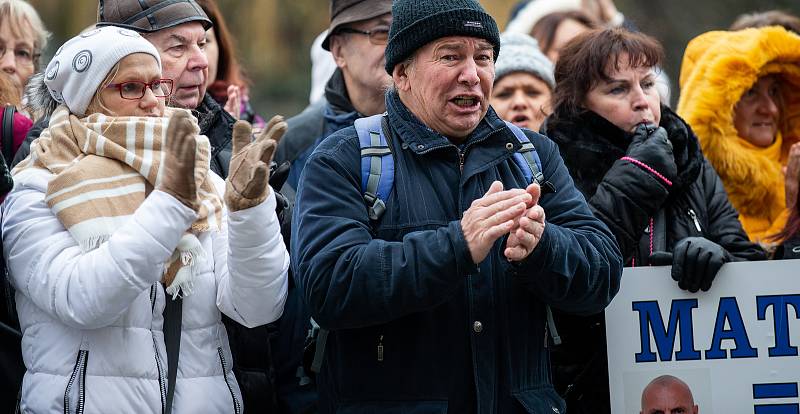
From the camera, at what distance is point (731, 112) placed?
620 centimetres

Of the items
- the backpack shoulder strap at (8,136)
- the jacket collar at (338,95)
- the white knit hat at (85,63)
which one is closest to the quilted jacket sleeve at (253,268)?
the white knit hat at (85,63)

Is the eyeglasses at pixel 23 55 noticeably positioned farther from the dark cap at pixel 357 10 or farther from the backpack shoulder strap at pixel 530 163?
the backpack shoulder strap at pixel 530 163

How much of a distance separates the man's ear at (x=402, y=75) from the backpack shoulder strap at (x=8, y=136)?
1458mm

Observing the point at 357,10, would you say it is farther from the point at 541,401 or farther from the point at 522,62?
the point at 541,401

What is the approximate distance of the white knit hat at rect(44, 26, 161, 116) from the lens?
4273 mm

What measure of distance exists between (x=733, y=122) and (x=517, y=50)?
1.17 m

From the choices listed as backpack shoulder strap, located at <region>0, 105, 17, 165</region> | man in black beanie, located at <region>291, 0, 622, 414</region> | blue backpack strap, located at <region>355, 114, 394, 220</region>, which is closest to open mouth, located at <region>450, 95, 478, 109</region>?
man in black beanie, located at <region>291, 0, 622, 414</region>

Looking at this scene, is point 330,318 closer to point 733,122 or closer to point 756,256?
point 756,256

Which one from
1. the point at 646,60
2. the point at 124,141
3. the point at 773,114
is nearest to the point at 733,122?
the point at 773,114

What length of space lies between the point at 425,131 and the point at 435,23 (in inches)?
13.8

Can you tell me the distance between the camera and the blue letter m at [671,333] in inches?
186

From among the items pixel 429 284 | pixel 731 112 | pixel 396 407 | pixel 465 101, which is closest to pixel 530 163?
pixel 465 101

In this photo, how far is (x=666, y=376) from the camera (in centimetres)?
473

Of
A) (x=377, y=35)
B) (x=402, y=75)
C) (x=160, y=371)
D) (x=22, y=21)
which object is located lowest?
(x=160, y=371)
